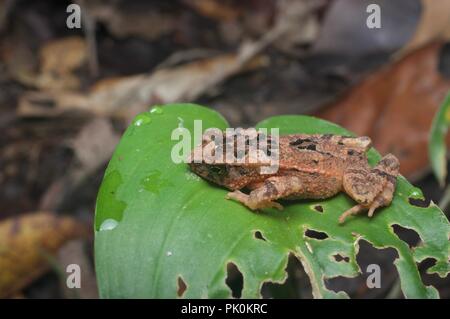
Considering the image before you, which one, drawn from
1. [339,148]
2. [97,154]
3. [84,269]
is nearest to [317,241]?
[339,148]

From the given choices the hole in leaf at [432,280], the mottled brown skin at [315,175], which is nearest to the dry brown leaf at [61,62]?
the mottled brown skin at [315,175]

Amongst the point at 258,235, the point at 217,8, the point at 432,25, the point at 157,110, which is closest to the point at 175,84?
the point at 217,8

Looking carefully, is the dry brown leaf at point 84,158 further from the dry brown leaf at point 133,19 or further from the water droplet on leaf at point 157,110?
the water droplet on leaf at point 157,110

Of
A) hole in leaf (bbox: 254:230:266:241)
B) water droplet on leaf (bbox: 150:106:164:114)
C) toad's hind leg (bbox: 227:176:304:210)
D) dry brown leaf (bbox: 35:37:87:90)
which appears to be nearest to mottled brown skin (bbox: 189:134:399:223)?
toad's hind leg (bbox: 227:176:304:210)

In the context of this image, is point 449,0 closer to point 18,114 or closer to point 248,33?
point 248,33

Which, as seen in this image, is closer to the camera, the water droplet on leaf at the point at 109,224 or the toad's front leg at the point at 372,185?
the water droplet on leaf at the point at 109,224

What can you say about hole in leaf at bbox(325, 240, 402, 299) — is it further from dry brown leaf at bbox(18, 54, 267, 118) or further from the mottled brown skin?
dry brown leaf at bbox(18, 54, 267, 118)
